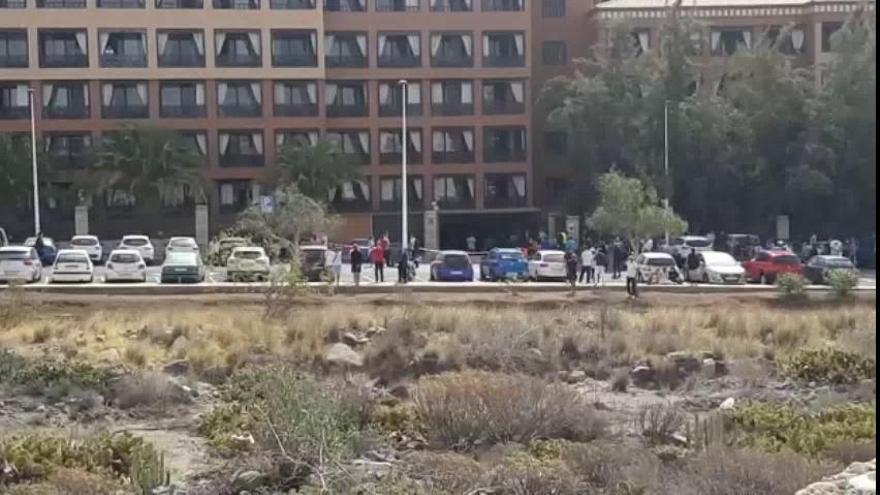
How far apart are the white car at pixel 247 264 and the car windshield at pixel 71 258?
Answer: 4824 millimetres

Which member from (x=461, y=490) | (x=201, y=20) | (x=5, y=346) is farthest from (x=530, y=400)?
(x=201, y=20)

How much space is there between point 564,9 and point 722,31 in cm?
940

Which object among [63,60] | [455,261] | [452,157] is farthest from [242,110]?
[455,261]

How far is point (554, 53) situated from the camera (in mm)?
72438

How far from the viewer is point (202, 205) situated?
63656 mm

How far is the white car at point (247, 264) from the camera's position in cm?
3916

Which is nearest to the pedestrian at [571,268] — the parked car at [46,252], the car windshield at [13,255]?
the car windshield at [13,255]

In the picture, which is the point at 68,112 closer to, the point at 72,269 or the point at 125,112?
the point at 125,112

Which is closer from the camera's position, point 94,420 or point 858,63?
point 94,420

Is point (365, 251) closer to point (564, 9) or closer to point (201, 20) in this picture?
point (201, 20)

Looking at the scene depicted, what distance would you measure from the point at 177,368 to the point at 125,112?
42.7 metres

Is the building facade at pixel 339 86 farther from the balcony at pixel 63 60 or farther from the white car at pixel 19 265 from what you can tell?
the white car at pixel 19 265

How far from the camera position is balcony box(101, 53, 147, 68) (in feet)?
213

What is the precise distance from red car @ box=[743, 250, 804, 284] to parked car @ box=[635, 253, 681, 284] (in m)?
3.44
